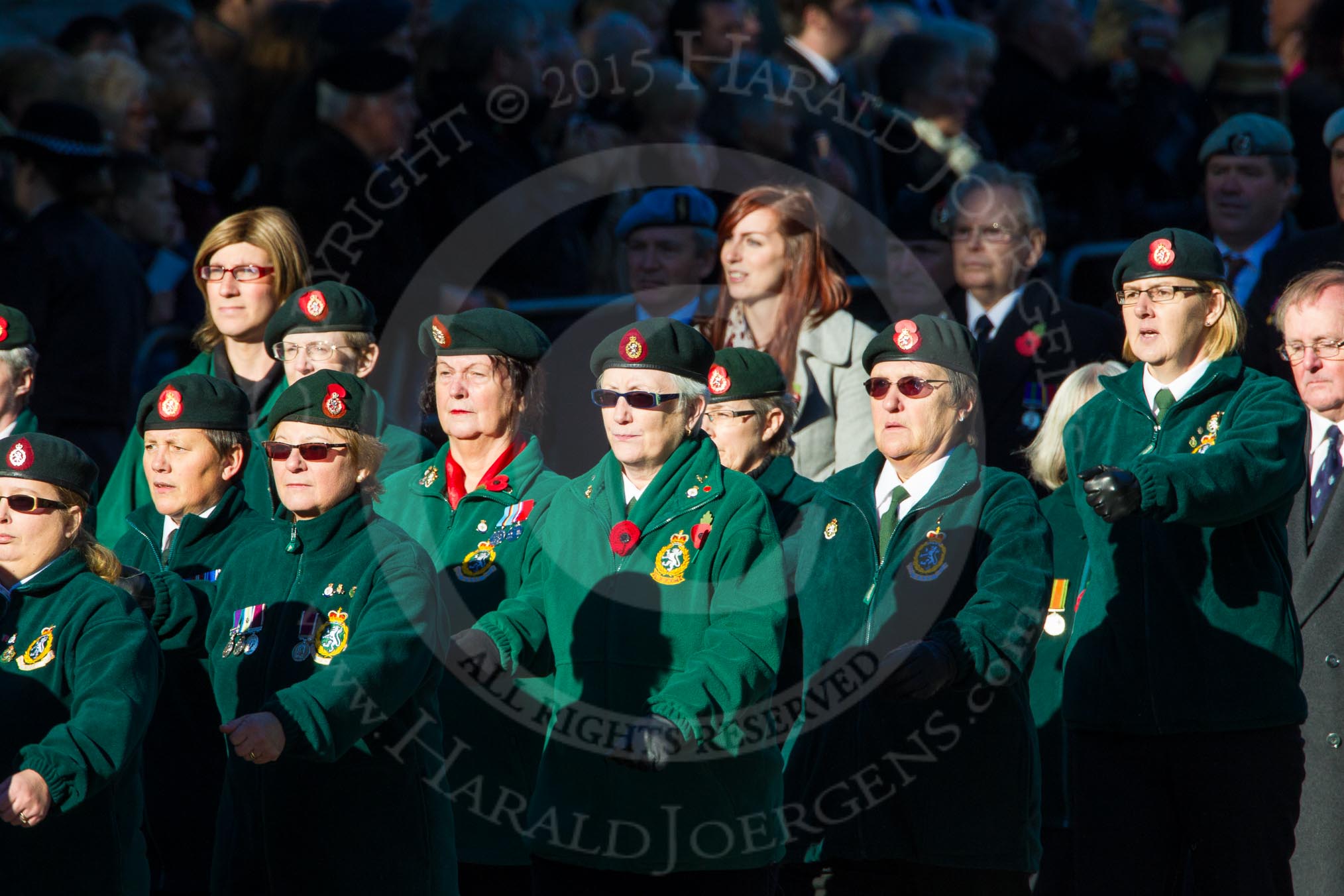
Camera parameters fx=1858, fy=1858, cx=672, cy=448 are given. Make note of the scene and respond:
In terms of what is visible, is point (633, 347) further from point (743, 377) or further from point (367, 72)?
point (367, 72)

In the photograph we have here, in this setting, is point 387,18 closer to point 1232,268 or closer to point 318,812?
point 1232,268

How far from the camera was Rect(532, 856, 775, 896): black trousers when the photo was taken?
4738mm

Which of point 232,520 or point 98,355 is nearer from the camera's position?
point 232,520

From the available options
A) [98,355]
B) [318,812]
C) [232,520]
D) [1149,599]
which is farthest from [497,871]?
[98,355]

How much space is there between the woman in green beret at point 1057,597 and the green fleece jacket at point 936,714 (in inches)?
44.0

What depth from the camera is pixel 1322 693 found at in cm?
567

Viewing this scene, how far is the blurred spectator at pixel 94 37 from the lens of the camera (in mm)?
10109

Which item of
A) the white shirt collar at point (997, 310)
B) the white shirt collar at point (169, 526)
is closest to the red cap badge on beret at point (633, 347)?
the white shirt collar at point (169, 526)

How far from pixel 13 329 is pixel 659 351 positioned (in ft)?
8.90

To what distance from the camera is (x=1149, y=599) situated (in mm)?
5250

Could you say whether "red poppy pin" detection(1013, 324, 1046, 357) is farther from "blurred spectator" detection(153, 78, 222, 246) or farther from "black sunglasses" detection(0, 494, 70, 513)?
"blurred spectator" detection(153, 78, 222, 246)

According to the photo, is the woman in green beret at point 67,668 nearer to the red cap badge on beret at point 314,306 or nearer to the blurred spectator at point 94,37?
the red cap badge on beret at point 314,306

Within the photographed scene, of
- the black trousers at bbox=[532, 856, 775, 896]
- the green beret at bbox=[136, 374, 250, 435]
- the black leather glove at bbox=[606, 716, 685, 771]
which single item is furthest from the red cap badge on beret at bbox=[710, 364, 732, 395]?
the black leather glove at bbox=[606, 716, 685, 771]

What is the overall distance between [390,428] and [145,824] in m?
1.58
